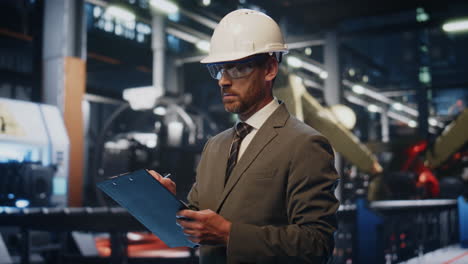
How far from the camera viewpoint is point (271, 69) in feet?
5.95

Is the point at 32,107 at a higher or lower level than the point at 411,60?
lower

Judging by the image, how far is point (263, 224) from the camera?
5.42 ft

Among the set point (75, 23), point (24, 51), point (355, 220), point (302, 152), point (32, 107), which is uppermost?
point (24, 51)

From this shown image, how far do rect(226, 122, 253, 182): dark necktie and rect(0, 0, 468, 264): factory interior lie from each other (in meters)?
1.46

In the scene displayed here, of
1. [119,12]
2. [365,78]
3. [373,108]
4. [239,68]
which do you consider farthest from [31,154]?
[373,108]

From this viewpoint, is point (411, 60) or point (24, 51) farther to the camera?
point (411, 60)

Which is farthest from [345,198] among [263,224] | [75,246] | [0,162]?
[263,224]

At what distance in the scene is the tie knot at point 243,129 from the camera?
1834 mm

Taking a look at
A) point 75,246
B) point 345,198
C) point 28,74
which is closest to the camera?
point 75,246

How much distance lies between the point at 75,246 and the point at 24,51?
514 inches

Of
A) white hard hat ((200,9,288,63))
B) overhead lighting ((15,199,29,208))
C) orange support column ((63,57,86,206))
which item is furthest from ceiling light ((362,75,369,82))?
white hard hat ((200,9,288,63))

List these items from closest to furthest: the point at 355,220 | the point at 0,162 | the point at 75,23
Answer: the point at 355,220 → the point at 0,162 → the point at 75,23

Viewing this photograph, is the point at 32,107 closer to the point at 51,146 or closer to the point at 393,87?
the point at 51,146

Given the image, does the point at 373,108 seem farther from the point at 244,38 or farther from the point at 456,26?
the point at 244,38
